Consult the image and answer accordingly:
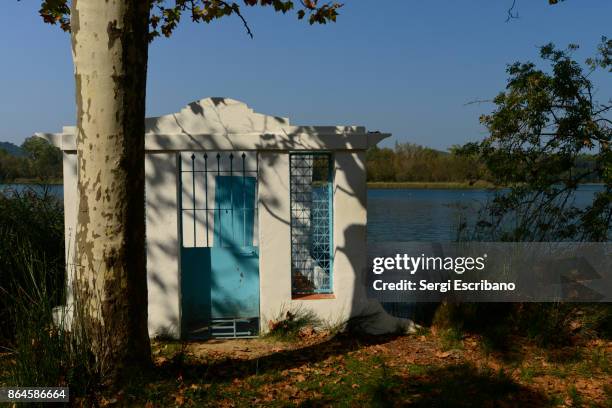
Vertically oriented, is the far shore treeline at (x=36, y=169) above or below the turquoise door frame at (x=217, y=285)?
above

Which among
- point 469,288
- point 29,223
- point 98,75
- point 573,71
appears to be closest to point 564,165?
point 573,71

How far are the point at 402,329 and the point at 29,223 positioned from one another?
5.63 metres

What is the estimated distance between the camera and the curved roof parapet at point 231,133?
6270mm

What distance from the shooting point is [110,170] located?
13.7 feet

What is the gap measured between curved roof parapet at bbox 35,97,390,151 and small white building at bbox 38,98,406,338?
12mm

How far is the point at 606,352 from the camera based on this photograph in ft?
19.5

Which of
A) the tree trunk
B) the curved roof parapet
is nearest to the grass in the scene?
the curved roof parapet

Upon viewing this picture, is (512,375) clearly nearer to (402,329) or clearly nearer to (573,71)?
(402,329)

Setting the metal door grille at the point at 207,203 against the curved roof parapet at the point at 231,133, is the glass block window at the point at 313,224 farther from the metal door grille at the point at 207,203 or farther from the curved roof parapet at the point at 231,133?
the metal door grille at the point at 207,203

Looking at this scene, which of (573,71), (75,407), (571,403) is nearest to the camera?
(75,407)

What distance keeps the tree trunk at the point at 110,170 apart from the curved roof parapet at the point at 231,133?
1.96 metres

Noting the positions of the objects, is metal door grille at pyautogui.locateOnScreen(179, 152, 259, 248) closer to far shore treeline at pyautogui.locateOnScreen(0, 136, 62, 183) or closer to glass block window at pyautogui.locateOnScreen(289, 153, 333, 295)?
glass block window at pyautogui.locateOnScreen(289, 153, 333, 295)

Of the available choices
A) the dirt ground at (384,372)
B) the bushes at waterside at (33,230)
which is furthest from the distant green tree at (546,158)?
the bushes at waterside at (33,230)

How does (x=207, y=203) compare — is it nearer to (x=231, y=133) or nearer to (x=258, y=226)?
(x=258, y=226)
